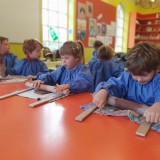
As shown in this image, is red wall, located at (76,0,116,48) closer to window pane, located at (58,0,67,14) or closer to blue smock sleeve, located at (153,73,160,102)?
window pane, located at (58,0,67,14)

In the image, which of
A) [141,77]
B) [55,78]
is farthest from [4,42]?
[141,77]

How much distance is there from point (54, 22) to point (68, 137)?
4.40 m

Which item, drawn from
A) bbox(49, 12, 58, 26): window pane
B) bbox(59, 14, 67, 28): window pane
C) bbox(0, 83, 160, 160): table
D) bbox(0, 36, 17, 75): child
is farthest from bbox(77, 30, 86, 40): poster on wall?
bbox(0, 83, 160, 160): table

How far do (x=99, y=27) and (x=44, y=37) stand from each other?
2.32 metres

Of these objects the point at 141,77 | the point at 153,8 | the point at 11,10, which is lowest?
the point at 141,77

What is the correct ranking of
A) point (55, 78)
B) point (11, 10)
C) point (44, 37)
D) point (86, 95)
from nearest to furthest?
point (86, 95) → point (55, 78) → point (11, 10) → point (44, 37)

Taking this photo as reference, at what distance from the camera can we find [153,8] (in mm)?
8484

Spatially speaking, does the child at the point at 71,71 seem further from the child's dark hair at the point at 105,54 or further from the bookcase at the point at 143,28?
the bookcase at the point at 143,28

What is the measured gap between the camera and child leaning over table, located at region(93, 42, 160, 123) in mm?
906

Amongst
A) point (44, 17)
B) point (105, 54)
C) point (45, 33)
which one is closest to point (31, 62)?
point (105, 54)

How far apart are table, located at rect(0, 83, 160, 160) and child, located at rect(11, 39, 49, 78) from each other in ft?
4.40

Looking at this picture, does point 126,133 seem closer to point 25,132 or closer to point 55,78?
point 25,132

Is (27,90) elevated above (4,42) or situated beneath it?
situated beneath

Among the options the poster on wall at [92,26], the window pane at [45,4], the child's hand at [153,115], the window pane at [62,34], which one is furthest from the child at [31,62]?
the poster on wall at [92,26]
